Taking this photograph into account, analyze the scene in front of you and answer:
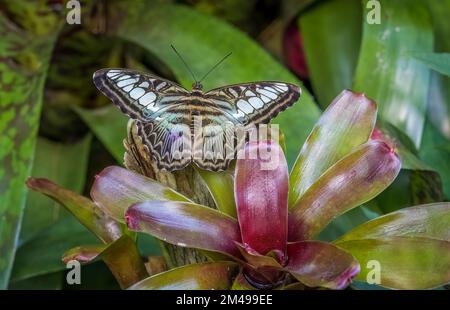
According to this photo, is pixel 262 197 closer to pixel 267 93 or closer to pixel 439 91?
pixel 267 93

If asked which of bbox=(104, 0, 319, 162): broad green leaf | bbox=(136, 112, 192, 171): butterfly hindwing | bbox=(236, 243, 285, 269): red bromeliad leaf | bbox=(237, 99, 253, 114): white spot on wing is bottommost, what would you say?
bbox=(236, 243, 285, 269): red bromeliad leaf

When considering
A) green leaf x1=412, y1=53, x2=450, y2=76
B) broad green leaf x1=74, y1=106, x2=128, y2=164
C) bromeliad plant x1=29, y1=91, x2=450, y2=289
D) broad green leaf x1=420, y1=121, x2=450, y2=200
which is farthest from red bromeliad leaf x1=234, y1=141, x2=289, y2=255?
broad green leaf x1=74, y1=106, x2=128, y2=164

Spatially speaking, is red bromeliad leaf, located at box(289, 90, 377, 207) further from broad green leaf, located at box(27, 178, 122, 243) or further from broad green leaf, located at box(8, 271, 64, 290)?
broad green leaf, located at box(8, 271, 64, 290)

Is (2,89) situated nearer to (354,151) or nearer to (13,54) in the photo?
(13,54)

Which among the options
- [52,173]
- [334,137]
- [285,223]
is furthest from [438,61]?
[52,173]

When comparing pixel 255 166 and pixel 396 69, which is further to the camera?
pixel 396 69

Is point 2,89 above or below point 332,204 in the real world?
above
